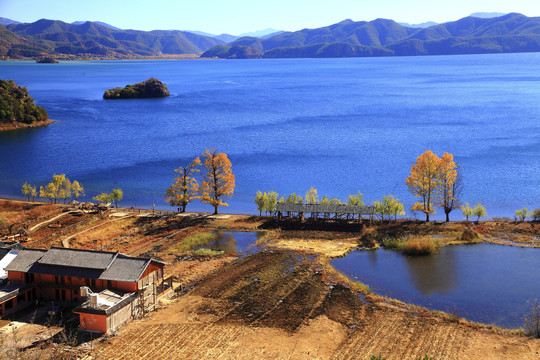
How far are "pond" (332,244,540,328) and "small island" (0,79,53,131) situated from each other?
102480 mm

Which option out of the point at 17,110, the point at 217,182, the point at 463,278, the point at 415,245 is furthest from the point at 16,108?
the point at 463,278

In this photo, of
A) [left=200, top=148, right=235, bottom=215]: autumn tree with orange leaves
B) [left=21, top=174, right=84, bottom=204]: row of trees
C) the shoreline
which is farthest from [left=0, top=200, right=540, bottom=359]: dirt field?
the shoreline

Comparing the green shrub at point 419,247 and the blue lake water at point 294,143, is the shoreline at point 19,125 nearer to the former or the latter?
the blue lake water at point 294,143

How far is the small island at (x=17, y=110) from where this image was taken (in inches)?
4557

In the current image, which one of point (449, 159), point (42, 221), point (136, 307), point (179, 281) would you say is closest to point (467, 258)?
point (449, 159)

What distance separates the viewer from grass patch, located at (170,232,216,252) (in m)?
47.3

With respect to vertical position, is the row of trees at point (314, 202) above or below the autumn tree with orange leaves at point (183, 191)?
below

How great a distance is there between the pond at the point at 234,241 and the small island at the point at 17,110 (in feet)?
289

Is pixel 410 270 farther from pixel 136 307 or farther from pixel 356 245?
pixel 136 307

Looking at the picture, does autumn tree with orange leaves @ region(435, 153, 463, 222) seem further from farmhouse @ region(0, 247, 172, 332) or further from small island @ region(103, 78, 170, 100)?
small island @ region(103, 78, 170, 100)

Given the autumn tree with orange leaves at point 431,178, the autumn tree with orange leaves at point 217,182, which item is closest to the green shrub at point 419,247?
the autumn tree with orange leaves at point 431,178

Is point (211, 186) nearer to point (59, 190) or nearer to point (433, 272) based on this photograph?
point (59, 190)

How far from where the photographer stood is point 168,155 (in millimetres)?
91625

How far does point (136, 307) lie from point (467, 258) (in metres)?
30.1
